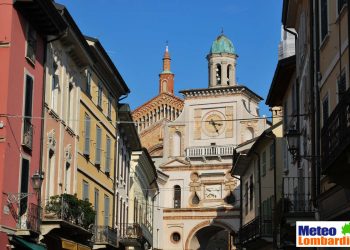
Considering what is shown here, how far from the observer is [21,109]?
844 inches

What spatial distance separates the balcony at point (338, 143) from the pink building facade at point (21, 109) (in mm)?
8883

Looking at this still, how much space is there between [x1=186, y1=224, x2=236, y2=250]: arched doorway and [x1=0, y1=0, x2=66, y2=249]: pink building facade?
47.8m

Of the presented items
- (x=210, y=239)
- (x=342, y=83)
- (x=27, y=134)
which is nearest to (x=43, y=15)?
(x=27, y=134)

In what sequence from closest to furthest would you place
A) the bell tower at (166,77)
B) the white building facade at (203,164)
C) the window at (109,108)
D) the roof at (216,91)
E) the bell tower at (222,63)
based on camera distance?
1. the window at (109,108)
2. the white building facade at (203,164)
3. the roof at (216,91)
4. the bell tower at (222,63)
5. the bell tower at (166,77)

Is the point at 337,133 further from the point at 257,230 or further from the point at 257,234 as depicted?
the point at 257,230

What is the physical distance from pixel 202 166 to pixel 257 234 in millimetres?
38540

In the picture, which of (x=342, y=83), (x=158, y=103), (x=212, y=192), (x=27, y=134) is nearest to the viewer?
(x=342, y=83)

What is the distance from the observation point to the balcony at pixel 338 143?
12.3 metres

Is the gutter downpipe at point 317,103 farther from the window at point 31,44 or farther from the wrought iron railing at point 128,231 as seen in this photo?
the wrought iron railing at point 128,231

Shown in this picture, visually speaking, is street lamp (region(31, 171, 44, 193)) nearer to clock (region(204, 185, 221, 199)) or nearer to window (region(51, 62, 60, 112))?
window (region(51, 62, 60, 112))

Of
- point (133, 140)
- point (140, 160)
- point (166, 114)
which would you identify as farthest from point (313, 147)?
point (166, 114)

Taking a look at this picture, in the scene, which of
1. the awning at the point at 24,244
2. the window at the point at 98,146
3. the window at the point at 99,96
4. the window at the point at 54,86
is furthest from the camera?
the window at the point at 99,96

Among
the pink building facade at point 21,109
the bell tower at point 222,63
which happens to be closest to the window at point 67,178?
the pink building facade at point 21,109

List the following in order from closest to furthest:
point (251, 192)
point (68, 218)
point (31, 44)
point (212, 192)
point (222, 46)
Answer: point (31, 44) < point (68, 218) < point (251, 192) < point (212, 192) < point (222, 46)
